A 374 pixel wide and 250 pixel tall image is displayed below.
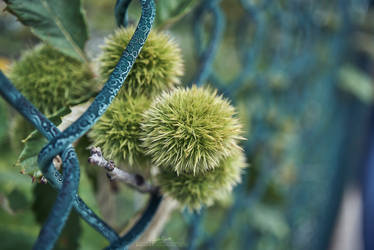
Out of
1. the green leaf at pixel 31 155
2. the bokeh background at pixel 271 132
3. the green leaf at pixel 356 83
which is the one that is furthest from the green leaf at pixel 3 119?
the green leaf at pixel 356 83

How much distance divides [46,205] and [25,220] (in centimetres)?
12

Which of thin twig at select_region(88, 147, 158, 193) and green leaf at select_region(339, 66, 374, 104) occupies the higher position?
green leaf at select_region(339, 66, 374, 104)

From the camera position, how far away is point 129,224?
1.51 ft

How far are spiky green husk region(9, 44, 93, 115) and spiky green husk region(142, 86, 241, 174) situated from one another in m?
0.11

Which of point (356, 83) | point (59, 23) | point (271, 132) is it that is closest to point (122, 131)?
point (59, 23)

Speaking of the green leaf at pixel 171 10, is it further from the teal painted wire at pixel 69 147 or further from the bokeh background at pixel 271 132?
the teal painted wire at pixel 69 147

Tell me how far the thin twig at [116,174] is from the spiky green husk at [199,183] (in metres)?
0.02

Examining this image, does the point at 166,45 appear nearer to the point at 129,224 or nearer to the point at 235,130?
the point at 235,130

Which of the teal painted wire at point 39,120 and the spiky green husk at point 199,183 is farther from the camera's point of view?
the spiky green husk at point 199,183

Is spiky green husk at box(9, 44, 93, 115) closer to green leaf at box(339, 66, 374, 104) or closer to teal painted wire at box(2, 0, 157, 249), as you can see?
teal painted wire at box(2, 0, 157, 249)

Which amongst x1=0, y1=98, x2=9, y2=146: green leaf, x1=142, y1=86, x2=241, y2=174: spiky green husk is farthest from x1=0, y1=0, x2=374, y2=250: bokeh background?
x1=142, y1=86, x2=241, y2=174: spiky green husk

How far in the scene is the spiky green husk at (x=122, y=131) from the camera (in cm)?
34

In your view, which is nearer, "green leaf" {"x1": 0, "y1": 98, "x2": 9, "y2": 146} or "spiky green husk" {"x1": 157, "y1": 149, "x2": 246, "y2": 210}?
"spiky green husk" {"x1": 157, "y1": 149, "x2": 246, "y2": 210}

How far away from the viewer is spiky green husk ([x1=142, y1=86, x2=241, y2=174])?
33 centimetres
